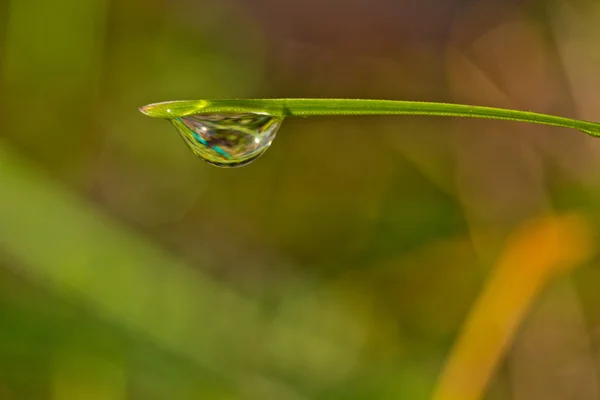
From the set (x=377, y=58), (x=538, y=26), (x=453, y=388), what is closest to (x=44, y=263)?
(x=453, y=388)

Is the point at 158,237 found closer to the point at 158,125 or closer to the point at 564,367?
the point at 158,125

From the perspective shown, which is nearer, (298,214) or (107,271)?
(107,271)

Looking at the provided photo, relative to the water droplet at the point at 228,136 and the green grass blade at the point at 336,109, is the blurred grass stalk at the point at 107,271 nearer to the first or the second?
the water droplet at the point at 228,136

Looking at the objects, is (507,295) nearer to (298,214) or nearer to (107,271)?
(298,214)

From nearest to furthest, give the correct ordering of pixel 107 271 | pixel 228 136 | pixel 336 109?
1. pixel 336 109
2. pixel 228 136
3. pixel 107 271

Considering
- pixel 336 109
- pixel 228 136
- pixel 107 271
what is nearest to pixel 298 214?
pixel 107 271

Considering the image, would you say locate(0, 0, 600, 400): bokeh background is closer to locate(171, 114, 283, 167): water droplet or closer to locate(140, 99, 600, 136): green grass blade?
locate(171, 114, 283, 167): water droplet

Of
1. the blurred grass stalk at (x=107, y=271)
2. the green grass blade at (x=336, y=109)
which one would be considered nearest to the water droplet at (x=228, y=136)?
the green grass blade at (x=336, y=109)
